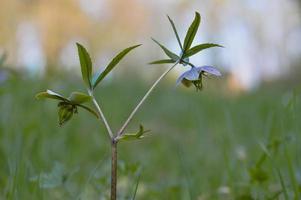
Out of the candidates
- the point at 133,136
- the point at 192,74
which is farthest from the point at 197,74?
the point at 133,136

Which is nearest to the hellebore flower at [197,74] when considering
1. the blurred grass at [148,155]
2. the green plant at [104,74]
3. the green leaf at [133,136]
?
the green plant at [104,74]

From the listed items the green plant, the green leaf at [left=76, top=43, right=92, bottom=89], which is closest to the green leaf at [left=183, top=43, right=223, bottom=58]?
the green plant

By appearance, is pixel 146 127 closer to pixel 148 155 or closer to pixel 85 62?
pixel 148 155

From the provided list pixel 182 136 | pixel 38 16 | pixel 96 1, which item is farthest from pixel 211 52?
pixel 96 1

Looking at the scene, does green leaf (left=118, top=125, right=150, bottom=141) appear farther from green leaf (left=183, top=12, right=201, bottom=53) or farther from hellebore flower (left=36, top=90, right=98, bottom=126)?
green leaf (left=183, top=12, right=201, bottom=53)

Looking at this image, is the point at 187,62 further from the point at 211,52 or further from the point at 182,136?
the point at 211,52

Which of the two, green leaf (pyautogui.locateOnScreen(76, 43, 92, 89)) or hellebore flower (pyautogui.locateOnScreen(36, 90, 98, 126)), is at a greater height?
green leaf (pyautogui.locateOnScreen(76, 43, 92, 89))
